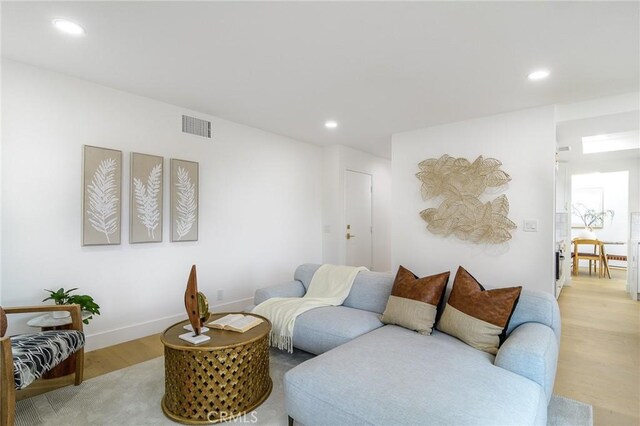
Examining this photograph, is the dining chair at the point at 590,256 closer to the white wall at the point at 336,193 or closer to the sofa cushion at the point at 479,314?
the white wall at the point at 336,193

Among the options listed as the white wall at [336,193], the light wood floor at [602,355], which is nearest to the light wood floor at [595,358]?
the light wood floor at [602,355]

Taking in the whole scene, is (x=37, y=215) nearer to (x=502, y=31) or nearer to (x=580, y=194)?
(x=502, y=31)

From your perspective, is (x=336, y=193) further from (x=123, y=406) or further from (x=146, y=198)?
(x=123, y=406)

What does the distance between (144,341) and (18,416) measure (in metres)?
1.20

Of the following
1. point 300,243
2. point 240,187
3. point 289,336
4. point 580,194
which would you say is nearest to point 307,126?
point 240,187

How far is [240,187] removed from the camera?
4172 millimetres

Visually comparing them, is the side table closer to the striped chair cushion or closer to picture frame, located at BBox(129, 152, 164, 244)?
the striped chair cushion

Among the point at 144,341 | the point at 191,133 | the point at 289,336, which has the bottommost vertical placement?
the point at 144,341

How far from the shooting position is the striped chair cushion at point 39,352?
1.79 meters

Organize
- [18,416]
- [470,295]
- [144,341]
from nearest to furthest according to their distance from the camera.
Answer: [18,416] < [470,295] < [144,341]

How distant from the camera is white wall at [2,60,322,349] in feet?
8.41

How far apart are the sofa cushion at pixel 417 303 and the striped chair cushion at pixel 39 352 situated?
2173 mm

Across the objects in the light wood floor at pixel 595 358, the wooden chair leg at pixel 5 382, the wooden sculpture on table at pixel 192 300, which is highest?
the wooden sculpture on table at pixel 192 300

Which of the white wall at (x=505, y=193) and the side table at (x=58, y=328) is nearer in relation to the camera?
the side table at (x=58, y=328)
